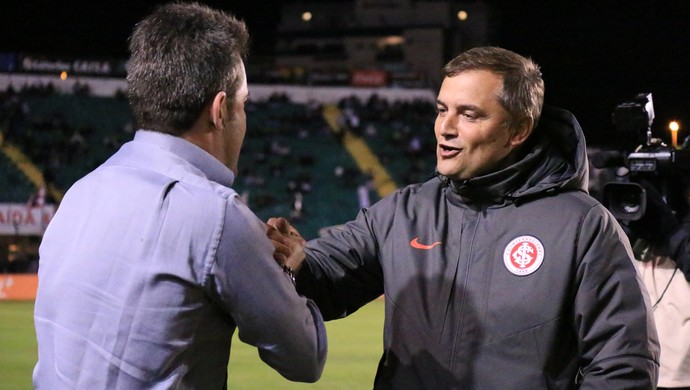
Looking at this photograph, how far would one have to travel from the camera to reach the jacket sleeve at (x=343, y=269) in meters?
2.71

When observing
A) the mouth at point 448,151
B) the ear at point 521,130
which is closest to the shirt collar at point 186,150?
the mouth at point 448,151

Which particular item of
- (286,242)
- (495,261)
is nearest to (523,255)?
(495,261)

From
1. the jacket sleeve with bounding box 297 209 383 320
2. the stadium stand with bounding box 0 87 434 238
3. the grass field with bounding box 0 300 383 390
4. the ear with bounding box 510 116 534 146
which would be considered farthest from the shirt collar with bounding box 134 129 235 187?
the stadium stand with bounding box 0 87 434 238

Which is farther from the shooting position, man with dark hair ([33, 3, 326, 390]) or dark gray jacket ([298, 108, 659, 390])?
dark gray jacket ([298, 108, 659, 390])

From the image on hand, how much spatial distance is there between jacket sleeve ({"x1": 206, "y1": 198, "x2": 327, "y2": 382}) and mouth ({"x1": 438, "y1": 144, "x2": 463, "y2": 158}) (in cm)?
85

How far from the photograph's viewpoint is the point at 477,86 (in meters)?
2.63

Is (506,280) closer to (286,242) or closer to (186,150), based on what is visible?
(286,242)

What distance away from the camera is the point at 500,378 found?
242cm

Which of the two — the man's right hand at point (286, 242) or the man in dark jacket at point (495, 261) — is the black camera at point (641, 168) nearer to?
the man in dark jacket at point (495, 261)

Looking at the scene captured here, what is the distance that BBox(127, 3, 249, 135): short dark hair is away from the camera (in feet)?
6.42

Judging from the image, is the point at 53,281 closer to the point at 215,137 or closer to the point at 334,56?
the point at 215,137

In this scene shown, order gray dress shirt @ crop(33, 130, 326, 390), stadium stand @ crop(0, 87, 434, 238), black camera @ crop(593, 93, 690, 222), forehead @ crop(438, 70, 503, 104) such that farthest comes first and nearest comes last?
1. stadium stand @ crop(0, 87, 434, 238)
2. black camera @ crop(593, 93, 690, 222)
3. forehead @ crop(438, 70, 503, 104)
4. gray dress shirt @ crop(33, 130, 326, 390)

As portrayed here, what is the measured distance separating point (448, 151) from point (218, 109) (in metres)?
0.92

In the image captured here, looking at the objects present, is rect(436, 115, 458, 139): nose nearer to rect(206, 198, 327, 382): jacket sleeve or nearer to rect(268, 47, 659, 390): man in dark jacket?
rect(268, 47, 659, 390): man in dark jacket
